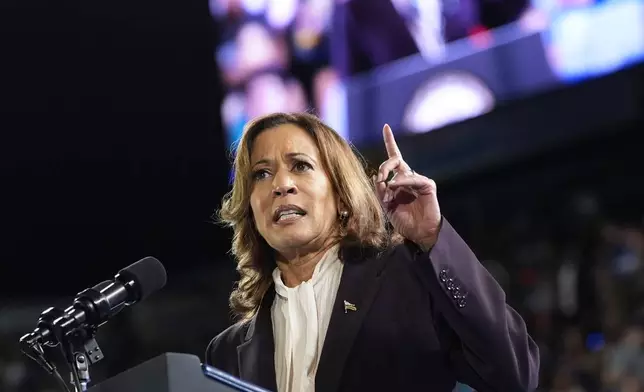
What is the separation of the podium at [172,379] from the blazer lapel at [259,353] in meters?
0.41

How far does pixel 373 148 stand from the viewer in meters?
6.02

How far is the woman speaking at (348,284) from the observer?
1651mm

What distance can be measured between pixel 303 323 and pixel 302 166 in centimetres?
30

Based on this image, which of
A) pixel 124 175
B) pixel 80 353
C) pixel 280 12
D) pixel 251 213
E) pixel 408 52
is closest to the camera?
pixel 80 353

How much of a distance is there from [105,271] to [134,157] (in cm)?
97

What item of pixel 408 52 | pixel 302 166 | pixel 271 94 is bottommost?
pixel 271 94

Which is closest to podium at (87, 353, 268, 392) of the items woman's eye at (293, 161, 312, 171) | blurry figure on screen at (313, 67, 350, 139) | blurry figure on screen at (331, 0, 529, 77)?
woman's eye at (293, 161, 312, 171)

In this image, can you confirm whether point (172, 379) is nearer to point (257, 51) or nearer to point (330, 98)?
point (330, 98)

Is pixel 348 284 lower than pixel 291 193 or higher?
lower

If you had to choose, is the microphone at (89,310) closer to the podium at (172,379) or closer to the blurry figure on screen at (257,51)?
the podium at (172,379)

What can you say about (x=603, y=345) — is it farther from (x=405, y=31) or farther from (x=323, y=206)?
(x=323, y=206)

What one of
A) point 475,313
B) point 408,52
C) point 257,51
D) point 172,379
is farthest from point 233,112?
point 172,379

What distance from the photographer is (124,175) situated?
800 centimetres

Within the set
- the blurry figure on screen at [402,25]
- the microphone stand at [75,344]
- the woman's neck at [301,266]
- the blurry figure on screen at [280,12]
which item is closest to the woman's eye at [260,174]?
the woman's neck at [301,266]
